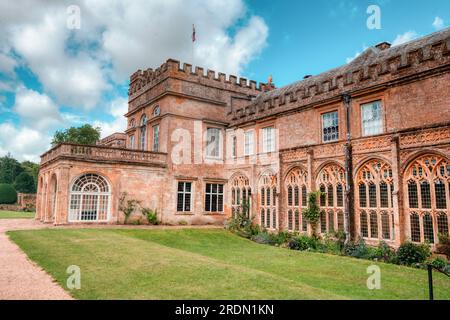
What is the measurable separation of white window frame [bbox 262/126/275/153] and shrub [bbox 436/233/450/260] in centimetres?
983

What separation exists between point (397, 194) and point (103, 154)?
15.4 m

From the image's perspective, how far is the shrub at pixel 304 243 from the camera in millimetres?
14594

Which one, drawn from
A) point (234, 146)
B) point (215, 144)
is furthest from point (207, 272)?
point (215, 144)

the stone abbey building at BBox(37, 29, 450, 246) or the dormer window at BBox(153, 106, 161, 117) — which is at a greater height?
the dormer window at BBox(153, 106, 161, 117)

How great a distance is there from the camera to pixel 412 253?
37.6 ft

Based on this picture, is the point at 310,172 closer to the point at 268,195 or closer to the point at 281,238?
the point at 281,238

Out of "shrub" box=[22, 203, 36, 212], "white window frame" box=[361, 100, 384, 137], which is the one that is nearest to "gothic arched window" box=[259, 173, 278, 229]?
"white window frame" box=[361, 100, 384, 137]

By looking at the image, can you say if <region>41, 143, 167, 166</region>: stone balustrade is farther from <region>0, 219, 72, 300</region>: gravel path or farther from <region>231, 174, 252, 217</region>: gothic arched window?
<region>0, 219, 72, 300</region>: gravel path

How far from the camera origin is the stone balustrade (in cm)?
1791

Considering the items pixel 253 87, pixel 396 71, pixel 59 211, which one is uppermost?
pixel 253 87
